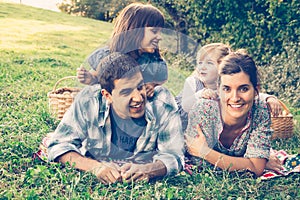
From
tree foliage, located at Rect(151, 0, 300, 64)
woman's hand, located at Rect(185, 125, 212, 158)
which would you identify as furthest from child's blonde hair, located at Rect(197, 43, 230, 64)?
tree foliage, located at Rect(151, 0, 300, 64)

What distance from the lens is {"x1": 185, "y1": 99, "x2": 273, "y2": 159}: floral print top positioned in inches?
119

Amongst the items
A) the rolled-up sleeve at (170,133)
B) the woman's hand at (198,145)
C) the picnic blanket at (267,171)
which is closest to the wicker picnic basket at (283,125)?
the picnic blanket at (267,171)

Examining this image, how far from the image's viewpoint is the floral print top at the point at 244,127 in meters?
3.02

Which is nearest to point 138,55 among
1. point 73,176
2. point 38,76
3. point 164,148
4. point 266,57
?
point 164,148

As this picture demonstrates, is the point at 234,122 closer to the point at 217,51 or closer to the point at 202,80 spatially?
the point at 202,80

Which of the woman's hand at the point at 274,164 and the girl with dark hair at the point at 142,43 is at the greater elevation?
the girl with dark hair at the point at 142,43

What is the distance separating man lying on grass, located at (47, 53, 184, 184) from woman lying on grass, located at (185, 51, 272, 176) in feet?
0.51

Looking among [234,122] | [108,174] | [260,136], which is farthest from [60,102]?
[260,136]

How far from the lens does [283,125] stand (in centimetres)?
408

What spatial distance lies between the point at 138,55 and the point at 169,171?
2.50ft

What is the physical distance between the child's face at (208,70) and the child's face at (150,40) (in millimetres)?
331

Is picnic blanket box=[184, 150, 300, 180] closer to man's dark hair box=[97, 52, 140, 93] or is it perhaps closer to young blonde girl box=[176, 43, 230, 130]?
young blonde girl box=[176, 43, 230, 130]

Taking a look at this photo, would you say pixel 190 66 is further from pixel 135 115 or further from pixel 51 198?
pixel 51 198

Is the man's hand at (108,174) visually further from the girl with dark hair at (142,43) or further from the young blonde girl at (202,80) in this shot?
the young blonde girl at (202,80)
